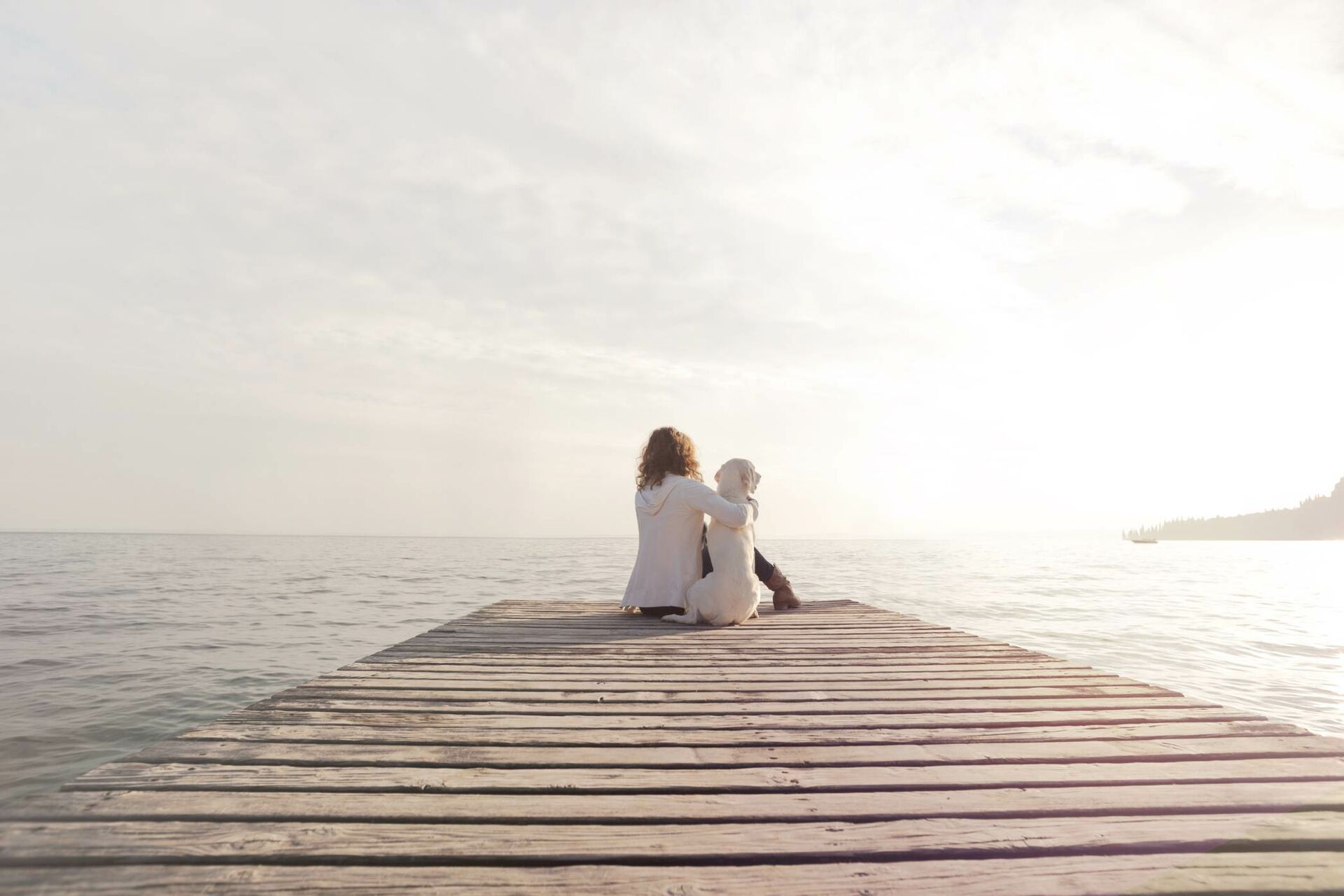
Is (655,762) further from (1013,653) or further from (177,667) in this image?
(177,667)

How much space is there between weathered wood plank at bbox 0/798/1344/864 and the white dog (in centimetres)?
390

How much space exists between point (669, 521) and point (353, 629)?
7.46 m

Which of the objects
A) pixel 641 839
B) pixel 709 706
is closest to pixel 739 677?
pixel 709 706

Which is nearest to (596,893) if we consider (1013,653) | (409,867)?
(409,867)

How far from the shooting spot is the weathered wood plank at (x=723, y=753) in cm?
279

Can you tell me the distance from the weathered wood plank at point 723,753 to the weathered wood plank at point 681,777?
6cm

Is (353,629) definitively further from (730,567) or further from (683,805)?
(683,805)

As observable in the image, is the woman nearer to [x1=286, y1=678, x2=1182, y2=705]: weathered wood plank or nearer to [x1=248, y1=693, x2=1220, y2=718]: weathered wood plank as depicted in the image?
[x1=286, y1=678, x2=1182, y2=705]: weathered wood plank

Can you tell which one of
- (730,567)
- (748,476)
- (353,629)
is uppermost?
(748,476)

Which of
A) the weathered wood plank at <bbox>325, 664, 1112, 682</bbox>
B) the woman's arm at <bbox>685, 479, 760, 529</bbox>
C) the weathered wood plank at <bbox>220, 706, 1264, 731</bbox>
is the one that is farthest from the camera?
the woman's arm at <bbox>685, 479, 760, 529</bbox>

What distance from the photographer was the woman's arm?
6.01 metres

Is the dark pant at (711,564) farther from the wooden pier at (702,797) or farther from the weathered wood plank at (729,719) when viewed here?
the weathered wood plank at (729,719)

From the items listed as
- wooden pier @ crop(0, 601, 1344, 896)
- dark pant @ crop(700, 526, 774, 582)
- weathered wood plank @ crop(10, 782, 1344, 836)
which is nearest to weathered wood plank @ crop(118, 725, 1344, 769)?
wooden pier @ crop(0, 601, 1344, 896)

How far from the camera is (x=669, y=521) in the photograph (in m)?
6.56
